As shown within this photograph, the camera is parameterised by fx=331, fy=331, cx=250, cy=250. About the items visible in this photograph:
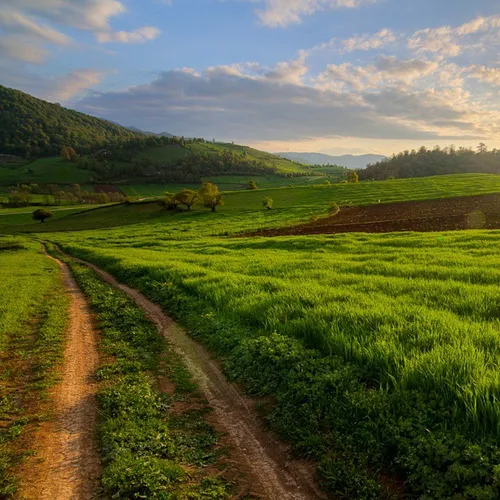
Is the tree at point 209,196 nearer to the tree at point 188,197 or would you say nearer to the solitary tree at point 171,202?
the tree at point 188,197

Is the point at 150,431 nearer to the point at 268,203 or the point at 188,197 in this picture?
the point at 268,203

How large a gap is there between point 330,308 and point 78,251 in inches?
1394

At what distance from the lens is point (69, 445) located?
5.73 m

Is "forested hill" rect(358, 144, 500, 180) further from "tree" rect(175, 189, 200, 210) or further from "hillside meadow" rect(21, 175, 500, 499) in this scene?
"hillside meadow" rect(21, 175, 500, 499)

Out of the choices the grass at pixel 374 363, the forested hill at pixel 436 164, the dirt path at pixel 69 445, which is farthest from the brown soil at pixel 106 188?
the dirt path at pixel 69 445

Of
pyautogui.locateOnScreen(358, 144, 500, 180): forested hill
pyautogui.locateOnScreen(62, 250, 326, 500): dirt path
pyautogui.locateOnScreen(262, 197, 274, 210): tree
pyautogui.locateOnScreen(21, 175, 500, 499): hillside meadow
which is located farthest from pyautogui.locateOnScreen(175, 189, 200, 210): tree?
pyautogui.locateOnScreen(358, 144, 500, 180): forested hill

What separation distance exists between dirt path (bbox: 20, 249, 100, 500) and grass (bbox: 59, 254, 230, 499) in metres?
0.22

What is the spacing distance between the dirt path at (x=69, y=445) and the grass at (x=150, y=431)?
8.8 inches

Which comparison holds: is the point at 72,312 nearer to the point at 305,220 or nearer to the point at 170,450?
the point at 170,450

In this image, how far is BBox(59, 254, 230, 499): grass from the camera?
4.75 metres

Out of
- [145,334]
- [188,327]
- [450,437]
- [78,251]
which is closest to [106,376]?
[145,334]

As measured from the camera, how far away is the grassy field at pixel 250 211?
5688 cm

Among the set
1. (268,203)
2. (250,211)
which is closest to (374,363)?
(268,203)

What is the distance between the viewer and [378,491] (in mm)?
4477
